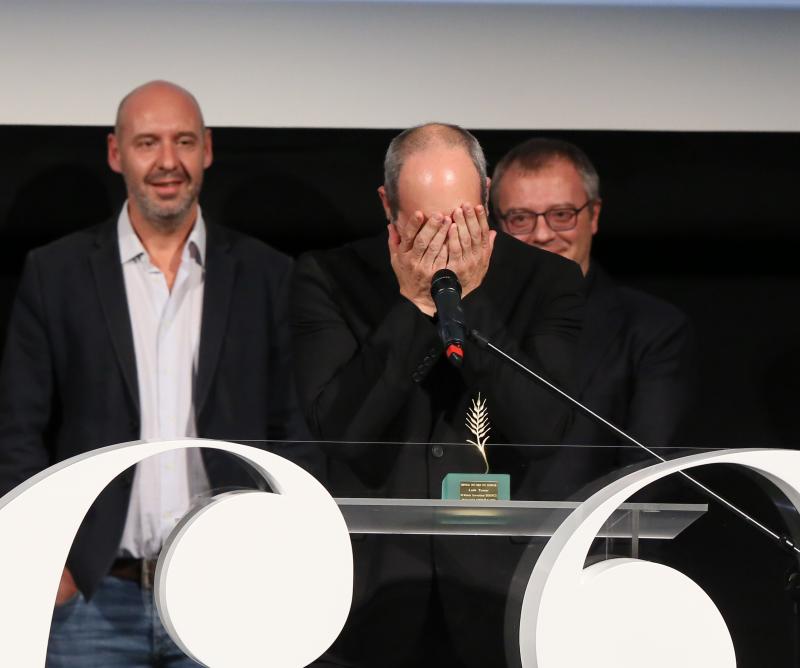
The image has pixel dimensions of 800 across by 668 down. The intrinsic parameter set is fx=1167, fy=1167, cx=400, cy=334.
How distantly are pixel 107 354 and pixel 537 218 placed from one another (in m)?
1.38

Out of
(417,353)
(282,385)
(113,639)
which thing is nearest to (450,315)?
(417,353)

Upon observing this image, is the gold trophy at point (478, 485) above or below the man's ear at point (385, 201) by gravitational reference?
below

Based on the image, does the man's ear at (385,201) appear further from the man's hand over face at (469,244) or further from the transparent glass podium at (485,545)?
the transparent glass podium at (485,545)

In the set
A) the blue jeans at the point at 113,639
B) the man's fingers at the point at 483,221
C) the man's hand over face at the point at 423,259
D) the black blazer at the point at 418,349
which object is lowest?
the blue jeans at the point at 113,639

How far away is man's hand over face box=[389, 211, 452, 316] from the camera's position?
9.25 ft

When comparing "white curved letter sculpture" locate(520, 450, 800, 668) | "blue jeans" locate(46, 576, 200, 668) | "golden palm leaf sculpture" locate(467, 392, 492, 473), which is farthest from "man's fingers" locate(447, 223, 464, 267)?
"blue jeans" locate(46, 576, 200, 668)

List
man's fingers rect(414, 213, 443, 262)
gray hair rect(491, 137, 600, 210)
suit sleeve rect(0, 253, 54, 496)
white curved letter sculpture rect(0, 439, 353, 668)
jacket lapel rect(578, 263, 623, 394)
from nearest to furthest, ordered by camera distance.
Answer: white curved letter sculpture rect(0, 439, 353, 668), man's fingers rect(414, 213, 443, 262), suit sleeve rect(0, 253, 54, 496), jacket lapel rect(578, 263, 623, 394), gray hair rect(491, 137, 600, 210)

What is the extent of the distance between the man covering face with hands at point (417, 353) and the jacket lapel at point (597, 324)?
0.14 meters

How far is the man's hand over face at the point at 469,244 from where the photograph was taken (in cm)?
Result: 285

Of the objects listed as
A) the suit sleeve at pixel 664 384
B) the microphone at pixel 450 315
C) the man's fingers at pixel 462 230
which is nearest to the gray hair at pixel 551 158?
the suit sleeve at pixel 664 384

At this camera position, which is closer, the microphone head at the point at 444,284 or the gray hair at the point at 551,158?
the microphone head at the point at 444,284

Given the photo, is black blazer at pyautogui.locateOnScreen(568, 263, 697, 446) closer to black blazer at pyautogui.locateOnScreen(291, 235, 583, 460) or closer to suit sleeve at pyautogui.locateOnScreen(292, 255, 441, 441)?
black blazer at pyautogui.locateOnScreen(291, 235, 583, 460)

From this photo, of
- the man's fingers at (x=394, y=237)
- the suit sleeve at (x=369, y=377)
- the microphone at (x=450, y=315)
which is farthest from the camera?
the man's fingers at (x=394, y=237)

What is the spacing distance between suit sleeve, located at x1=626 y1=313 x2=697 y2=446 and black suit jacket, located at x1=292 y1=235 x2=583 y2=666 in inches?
14.2
